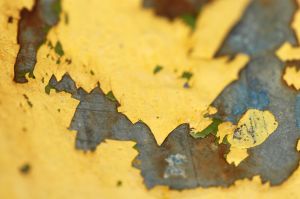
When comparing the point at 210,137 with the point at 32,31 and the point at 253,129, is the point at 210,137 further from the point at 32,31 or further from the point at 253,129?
the point at 32,31

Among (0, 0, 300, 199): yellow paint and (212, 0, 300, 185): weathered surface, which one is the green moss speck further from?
(212, 0, 300, 185): weathered surface

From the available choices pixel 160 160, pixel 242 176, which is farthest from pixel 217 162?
pixel 160 160

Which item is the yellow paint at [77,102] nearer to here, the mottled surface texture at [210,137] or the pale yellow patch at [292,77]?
the mottled surface texture at [210,137]

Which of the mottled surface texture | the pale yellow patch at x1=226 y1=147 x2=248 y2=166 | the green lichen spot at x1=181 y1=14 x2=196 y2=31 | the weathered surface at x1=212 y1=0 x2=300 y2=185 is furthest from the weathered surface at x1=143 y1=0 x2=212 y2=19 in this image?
the pale yellow patch at x1=226 y1=147 x2=248 y2=166

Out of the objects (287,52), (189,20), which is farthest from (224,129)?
(189,20)

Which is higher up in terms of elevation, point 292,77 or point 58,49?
point 58,49
